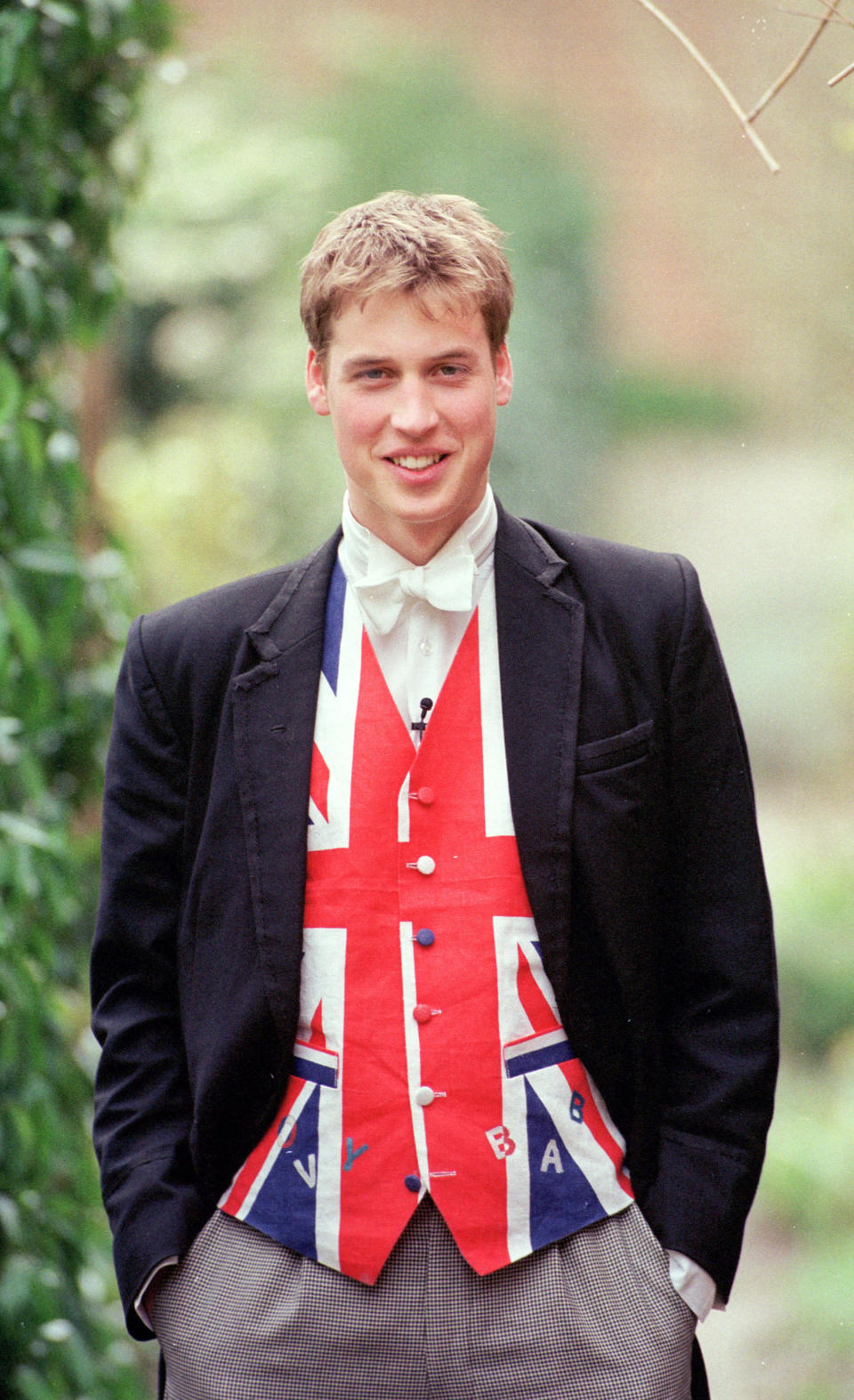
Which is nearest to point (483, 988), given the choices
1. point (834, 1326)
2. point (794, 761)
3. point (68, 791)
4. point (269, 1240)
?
point (269, 1240)

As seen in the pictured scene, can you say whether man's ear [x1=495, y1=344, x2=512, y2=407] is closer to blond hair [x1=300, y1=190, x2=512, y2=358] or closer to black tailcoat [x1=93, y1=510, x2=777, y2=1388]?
blond hair [x1=300, y1=190, x2=512, y2=358]

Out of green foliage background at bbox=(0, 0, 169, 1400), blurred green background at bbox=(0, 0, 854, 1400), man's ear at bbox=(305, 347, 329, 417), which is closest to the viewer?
man's ear at bbox=(305, 347, 329, 417)

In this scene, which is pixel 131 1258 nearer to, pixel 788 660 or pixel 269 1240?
pixel 269 1240

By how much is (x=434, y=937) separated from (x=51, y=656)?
979 millimetres

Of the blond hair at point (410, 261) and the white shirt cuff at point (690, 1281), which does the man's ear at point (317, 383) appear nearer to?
the blond hair at point (410, 261)

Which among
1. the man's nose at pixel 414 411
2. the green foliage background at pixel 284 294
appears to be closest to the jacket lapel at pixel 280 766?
the man's nose at pixel 414 411

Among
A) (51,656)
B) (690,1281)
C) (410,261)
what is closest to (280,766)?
(410,261)

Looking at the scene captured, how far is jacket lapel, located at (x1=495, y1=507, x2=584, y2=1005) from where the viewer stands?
1.39m

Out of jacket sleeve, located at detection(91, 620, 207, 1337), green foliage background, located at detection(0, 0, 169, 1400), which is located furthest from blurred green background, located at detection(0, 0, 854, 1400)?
jacket sleeve, located at detection(91, 620, 207, 1337)

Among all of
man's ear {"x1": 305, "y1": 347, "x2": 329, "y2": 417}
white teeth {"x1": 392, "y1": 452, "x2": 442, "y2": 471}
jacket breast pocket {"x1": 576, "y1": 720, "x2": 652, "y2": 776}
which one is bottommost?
jacket breast pocket {"x1": 576, "y1": 720, "x2": 652, "y2": 776}

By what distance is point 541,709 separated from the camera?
4.74ft

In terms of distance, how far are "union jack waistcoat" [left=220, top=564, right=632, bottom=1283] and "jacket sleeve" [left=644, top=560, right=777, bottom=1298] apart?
0.08 meters

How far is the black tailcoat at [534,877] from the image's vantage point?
1.42 m

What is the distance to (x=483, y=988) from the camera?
1.39 meters
